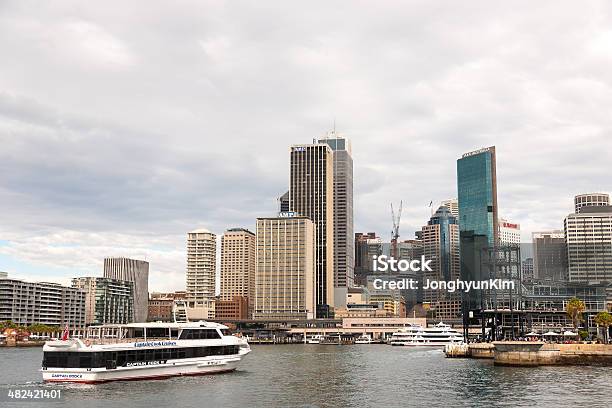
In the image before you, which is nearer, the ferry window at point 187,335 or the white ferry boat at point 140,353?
the white ferry boat at point 140,353

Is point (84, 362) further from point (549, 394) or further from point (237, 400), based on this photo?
point (549, 394)

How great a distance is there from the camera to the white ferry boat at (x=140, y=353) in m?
→ 75.2

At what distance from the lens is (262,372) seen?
103 metres

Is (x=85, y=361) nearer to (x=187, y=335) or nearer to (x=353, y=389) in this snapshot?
(x=187, y=335)

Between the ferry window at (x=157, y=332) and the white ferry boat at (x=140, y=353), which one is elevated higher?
the ferry window at (x=157, y=332)

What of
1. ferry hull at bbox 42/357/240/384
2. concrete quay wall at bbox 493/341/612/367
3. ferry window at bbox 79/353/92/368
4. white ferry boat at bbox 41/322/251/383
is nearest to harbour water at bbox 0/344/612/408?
ferry hull at bbox 42/357/240/384

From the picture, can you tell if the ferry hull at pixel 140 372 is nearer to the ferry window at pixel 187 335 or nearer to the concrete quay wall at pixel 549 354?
the ferry window at pixel 187 335

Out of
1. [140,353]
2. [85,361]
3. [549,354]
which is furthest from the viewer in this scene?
[549,354]

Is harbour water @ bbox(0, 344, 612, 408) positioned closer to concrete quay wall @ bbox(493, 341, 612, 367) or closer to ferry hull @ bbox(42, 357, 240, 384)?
ferry hull @ bbox(42, 357, 240, 384)

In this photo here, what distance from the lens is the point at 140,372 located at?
8069 centimetres

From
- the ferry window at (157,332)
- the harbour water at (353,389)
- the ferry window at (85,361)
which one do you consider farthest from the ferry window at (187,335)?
the ferry window at (85,361)

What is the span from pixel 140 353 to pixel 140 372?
7.68 feet

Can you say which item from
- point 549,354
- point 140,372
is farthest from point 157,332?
point 549,354

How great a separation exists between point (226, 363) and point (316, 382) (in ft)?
45.9
